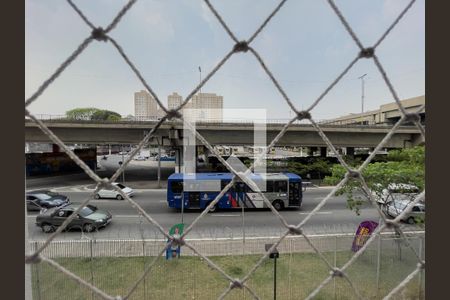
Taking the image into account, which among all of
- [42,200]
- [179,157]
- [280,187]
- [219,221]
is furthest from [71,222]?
[179,157]

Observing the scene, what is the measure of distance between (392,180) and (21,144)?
3.98m

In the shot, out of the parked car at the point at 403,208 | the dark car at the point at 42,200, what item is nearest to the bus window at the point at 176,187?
the dark car at the point at 42,200

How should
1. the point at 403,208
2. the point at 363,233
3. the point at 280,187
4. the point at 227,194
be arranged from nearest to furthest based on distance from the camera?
the point at 363,233 → the point at 403,208 → the point at 227,194 → the point at 280,187

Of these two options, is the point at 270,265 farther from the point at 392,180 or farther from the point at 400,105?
the point at 400,105

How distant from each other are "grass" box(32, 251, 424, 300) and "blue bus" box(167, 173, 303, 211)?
2.78 meters

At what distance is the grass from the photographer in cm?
259

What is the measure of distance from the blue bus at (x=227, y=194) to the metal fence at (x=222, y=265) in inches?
94.9

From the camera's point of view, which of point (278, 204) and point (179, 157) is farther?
point (179, 157)

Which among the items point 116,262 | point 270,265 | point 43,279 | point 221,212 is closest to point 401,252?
point 270,265

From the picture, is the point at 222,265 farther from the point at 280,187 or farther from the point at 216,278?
the point at 280,187

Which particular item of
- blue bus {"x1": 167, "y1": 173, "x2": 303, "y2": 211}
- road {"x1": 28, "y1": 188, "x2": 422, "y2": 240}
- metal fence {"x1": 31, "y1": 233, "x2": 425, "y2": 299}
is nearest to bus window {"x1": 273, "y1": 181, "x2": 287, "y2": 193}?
blue bus {"x1": 167, "y1": 173, "x2": 303, "y2": 211}

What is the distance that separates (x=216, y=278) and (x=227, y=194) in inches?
127

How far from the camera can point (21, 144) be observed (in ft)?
1.61

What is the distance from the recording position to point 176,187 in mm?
6457
